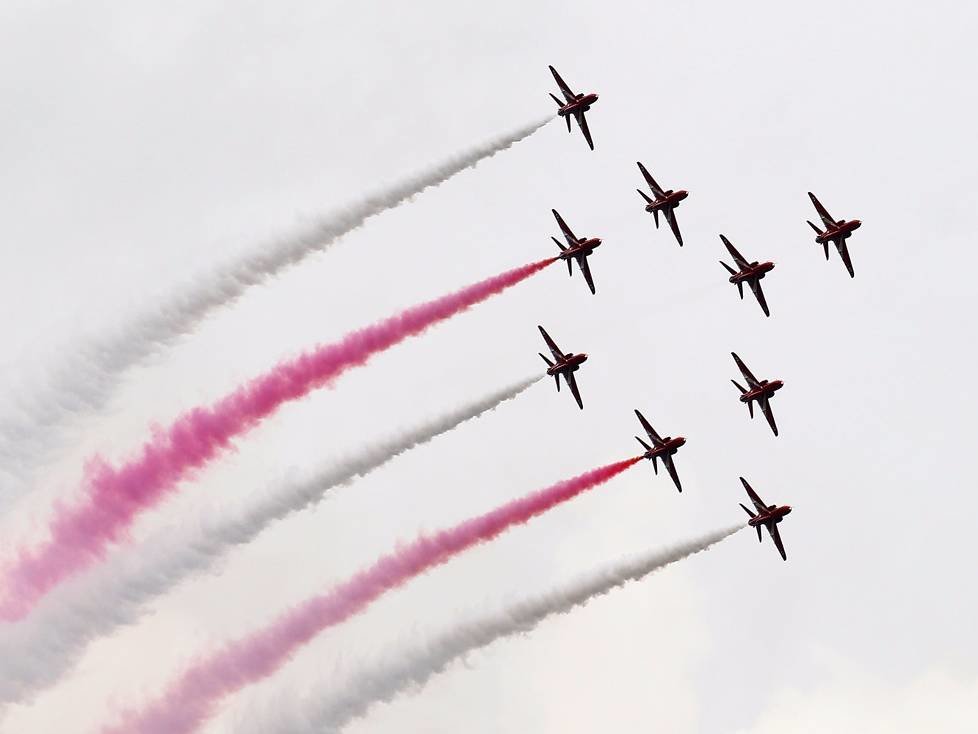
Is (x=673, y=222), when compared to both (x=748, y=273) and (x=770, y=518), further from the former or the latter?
(x=770, y=518)

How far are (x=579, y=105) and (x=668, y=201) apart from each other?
6.60 m

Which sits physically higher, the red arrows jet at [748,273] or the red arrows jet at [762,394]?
the red arrows jet at [748,273]

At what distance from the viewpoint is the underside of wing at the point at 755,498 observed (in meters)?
96.0

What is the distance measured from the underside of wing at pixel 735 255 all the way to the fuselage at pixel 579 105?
939 centimetres

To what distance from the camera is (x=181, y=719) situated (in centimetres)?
8088

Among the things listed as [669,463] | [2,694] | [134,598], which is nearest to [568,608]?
[669,463]

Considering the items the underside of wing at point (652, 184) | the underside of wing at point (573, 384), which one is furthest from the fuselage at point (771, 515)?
the underside of wing at point (652, 184)

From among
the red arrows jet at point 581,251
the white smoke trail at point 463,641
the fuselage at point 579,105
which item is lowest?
the white smoke trail at point 463,641

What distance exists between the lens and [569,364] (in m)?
93.5

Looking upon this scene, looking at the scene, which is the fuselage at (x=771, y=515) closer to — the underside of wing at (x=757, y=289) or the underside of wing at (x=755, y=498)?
the underside of wing at (x=755, y=498)

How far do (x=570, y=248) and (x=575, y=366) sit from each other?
6.70 metres

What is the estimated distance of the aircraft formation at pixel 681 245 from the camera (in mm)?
94188

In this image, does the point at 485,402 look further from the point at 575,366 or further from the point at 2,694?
the point at 2,694

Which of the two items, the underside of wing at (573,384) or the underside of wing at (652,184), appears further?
the underside of wing at (652,184)
